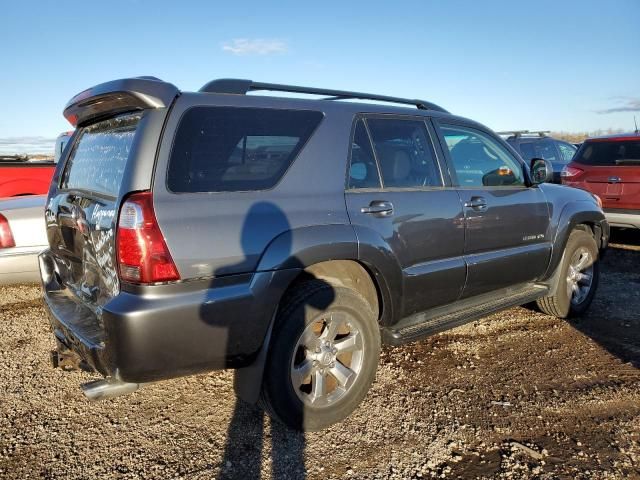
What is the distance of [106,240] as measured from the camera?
8.23ft

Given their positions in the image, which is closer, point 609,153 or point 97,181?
point 97,181

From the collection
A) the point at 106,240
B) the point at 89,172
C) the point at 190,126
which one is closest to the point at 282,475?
the point at 106,240

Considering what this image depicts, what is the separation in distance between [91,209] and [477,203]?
2564 mm

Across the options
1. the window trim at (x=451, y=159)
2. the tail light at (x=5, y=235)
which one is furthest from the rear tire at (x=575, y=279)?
the tail light at (x=5, y=235)

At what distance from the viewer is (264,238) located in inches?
102

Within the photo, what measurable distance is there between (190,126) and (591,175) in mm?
6940

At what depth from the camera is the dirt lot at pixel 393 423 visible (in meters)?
2.61

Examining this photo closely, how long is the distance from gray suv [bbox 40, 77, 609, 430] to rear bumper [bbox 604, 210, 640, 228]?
428cm

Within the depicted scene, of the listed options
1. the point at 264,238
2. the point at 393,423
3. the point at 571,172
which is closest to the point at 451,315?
the point at 393,423

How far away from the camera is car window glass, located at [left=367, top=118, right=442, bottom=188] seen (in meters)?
3.32

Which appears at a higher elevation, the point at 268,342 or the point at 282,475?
the point at 268,342

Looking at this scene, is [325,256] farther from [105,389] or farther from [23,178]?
[23,178]

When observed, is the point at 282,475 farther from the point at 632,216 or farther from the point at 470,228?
the point at 632,216

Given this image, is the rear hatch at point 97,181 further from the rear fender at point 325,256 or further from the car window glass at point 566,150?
the car window glass at point 566,150
